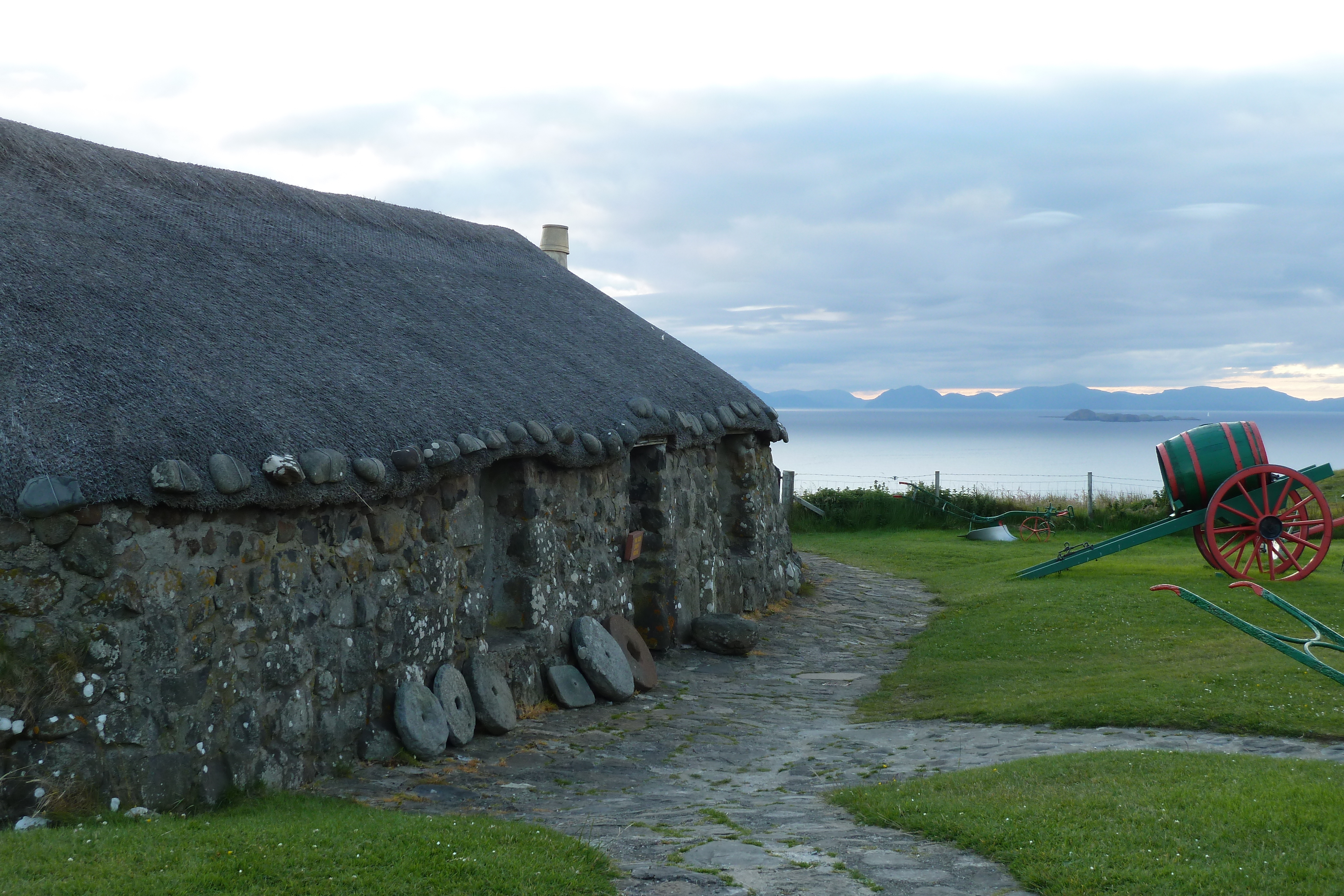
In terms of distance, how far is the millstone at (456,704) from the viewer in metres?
8.16

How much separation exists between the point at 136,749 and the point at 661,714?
4526 mm

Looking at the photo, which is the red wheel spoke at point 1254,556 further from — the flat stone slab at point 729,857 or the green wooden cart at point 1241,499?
the flat stone slab at point 729,857

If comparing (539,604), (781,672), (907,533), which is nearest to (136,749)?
(539,604)

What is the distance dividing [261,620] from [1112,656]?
Answer: 26.6 ft

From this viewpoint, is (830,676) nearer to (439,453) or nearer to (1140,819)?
(439,453)

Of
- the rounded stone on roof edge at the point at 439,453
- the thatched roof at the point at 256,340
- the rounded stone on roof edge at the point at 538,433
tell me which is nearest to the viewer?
the thatched roof at the point at 256,340

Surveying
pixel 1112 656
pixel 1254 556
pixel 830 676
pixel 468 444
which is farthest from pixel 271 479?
pixel 1254 556

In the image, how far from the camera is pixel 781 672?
11578 millimetres

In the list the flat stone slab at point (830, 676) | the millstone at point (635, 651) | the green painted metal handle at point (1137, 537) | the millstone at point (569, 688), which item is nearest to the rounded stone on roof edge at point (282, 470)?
the millstone at point (569, 688)

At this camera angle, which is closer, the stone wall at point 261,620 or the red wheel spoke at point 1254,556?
the stone wall at point 261,620

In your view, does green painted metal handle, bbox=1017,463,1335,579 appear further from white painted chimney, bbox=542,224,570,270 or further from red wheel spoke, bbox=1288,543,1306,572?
white painted chimney, bbox=542,224,570,270

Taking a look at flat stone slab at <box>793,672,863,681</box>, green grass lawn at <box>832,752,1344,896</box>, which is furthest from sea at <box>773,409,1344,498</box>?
green grass lawn at <box>832,752,1344,896</box>

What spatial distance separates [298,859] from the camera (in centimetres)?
504

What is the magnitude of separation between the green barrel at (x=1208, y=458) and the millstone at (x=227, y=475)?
480 inches
